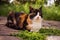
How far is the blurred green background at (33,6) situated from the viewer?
9.34 meters

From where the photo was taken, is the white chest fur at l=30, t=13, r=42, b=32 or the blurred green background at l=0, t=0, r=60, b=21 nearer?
the white chest fur at l=30, t=13, r=42, b=32

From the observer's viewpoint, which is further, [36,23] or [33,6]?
[33,6]

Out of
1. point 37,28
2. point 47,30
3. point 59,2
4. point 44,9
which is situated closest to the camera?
point 37,28

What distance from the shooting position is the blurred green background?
9336 millimetres

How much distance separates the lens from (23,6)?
9.95 meters

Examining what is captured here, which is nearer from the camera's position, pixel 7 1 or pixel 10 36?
pixel 10 36

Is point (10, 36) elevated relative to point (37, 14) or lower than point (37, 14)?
lower

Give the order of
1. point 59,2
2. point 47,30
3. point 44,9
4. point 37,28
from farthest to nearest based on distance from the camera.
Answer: point 59,2 → point 44,9 → point 47,30 → point 37,28

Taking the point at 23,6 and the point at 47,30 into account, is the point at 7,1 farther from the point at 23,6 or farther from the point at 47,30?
the point at 47,30

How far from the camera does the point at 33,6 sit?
9.92 m

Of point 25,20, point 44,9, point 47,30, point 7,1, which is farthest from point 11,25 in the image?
point 7,1

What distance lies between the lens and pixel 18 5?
10312 millimetres

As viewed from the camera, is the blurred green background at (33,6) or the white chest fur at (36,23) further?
the blurred green background at (33,6)

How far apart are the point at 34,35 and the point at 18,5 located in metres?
5.02
